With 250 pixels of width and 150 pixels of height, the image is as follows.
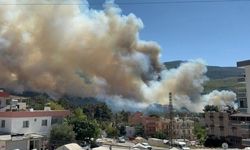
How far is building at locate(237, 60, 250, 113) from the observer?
4797 cm

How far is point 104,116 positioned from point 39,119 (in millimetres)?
49731

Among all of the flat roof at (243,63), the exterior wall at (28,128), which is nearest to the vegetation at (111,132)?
the exterior wall at (28,128)

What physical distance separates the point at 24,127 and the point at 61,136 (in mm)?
4258

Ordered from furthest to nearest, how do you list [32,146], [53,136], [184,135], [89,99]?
[89,99]
[184,135]
[53,136]
[32,146]

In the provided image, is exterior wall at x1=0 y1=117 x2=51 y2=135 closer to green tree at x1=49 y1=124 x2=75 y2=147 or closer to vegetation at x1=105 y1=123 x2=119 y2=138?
green tree at x1=49 y1=124 x2=75 y2=147

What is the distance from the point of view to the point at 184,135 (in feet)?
303

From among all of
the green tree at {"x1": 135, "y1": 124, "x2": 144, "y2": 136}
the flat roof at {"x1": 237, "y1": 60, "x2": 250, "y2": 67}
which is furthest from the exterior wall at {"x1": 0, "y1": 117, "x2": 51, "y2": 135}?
the green tree at {"x1": 135, "y1": 124, "x2": 144, "y2": 136}

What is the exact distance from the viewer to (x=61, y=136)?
1663 inches

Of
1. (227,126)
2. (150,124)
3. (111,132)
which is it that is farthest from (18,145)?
(150,124)

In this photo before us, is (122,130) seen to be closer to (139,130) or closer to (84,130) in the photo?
(139,130)

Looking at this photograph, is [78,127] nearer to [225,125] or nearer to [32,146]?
[32,146]

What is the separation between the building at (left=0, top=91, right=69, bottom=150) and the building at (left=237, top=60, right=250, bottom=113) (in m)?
24.3

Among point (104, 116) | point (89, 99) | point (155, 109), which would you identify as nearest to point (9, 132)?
point (104, 116)

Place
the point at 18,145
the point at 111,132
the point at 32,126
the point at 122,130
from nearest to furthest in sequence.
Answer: the point at 18,145
the point at 32,126
the point at 111,132
the point at 122,130
